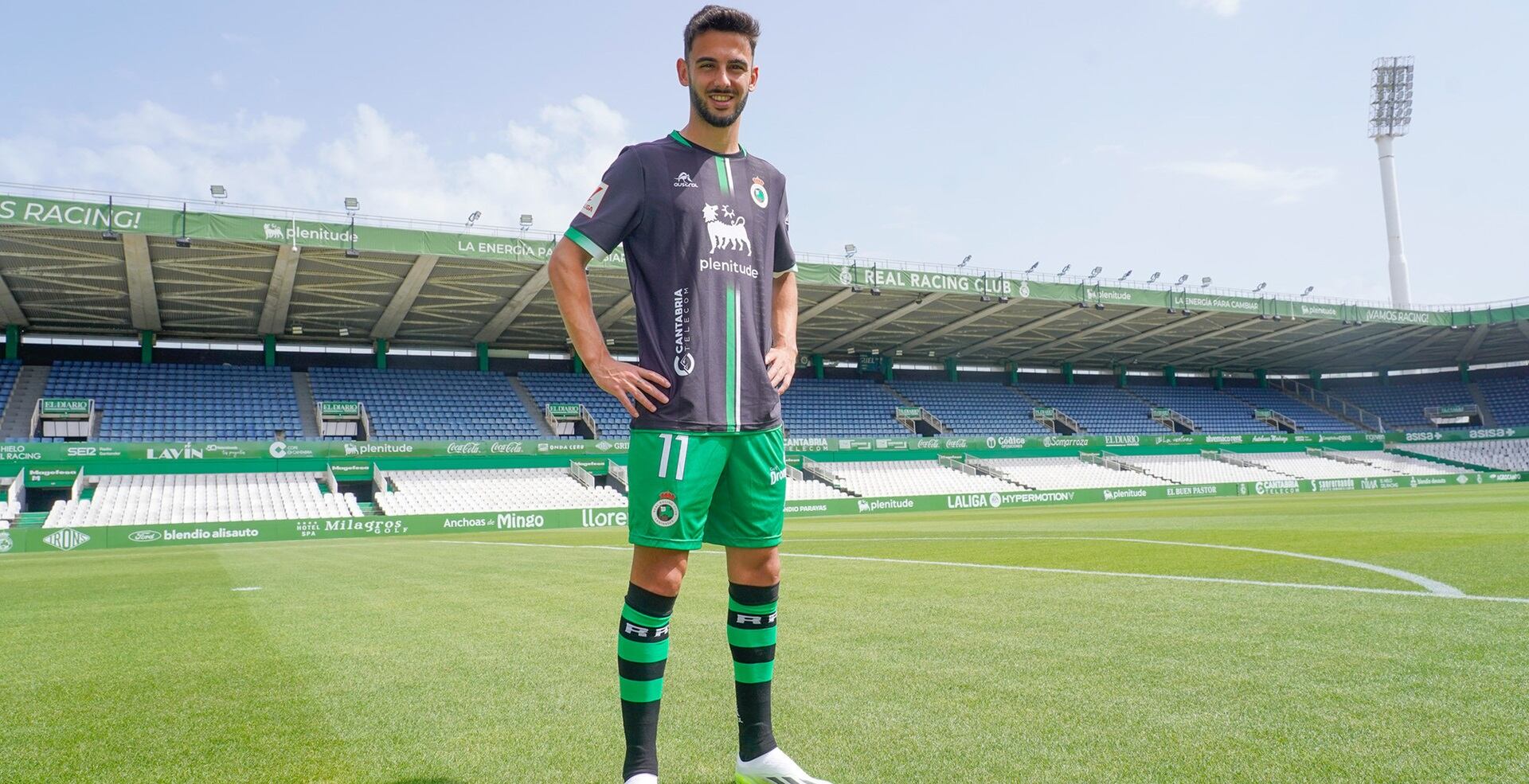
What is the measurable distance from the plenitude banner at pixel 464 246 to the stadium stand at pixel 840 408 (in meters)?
9.22

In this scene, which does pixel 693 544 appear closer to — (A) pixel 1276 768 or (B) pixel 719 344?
(B) pixel 719 344

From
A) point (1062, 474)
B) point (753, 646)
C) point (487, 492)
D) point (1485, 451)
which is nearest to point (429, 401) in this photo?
point (487, 492)

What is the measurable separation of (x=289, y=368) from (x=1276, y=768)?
131ft

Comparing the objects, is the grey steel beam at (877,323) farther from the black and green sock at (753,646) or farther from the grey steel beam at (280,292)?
the black and green sock at (753,646)

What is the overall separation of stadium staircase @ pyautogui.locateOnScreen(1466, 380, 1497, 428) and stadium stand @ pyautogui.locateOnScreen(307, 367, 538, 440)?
179 feet

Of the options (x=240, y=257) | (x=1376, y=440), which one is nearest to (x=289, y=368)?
(x=240, y=257)

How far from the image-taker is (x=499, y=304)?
34.3m

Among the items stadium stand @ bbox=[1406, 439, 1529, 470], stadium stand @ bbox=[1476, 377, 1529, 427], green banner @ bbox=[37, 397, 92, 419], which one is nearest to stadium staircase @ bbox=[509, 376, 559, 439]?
green banner @ bbox=[37, 397, 92, 419]

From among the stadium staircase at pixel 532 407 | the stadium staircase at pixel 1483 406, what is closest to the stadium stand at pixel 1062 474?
the stadium staircase at pixel 532 407

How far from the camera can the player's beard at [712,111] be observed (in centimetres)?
302

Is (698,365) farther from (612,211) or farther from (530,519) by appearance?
(530,519)

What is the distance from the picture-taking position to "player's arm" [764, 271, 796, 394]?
307 centimetres

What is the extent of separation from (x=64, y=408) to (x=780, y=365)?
3633 centimetres

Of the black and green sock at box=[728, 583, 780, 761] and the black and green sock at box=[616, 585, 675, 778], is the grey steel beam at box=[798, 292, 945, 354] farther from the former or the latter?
the black and green sock at box=[616, 585, 675, 778]
